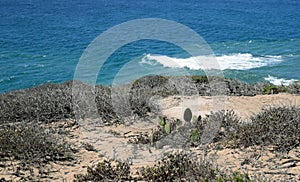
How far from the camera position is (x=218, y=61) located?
40.6m

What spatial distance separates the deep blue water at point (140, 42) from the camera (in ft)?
121

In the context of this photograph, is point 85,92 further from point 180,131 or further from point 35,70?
point 35,70

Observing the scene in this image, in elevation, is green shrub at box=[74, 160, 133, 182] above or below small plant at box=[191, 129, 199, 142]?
below

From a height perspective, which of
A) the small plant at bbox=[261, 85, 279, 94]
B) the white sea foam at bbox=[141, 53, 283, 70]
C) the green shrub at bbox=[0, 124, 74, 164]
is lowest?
the green shrub at bbox=[0, 124, 74, 164]

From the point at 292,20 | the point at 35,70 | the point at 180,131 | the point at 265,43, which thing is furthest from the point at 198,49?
the point at 180,131

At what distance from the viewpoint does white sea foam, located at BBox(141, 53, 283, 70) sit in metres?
37.8

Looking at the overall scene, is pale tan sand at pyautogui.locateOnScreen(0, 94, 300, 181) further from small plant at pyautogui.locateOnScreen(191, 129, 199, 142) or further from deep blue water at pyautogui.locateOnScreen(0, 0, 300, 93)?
deep blue water at pyautogui.locateOnScreen(0, 0, 300, 93)

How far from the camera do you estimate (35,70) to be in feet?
127

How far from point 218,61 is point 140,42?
1295 cm

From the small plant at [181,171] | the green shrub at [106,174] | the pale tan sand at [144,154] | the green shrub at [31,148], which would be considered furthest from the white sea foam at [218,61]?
the green shrub at [106,174]

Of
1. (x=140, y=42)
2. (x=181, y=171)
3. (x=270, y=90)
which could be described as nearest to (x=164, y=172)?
(x=181, y=171)

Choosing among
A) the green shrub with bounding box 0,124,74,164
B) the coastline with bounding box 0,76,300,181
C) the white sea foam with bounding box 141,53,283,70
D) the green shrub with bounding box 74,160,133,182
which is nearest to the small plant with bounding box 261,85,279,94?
the coastline with bounding box 0,76,300,181

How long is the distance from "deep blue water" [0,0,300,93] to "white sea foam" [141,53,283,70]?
0.10 m

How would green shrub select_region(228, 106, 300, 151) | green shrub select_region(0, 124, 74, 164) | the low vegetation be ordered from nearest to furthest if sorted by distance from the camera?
Answer: the low vegetation → green shrub select_region(228, 106, 300, 151) → green shrub select_region(0, 124, 74, 164)
